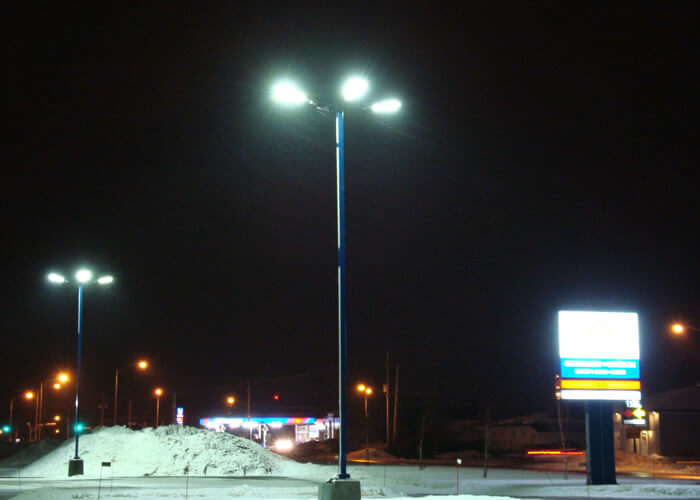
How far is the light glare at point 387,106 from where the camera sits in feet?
52.6

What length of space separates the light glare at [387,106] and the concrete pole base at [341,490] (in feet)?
23.7

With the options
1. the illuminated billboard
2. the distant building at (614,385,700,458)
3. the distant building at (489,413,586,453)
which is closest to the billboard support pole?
the illuminated billboard

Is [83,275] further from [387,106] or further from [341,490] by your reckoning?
[341,490]

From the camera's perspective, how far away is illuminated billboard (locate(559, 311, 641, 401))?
31375 millimetres

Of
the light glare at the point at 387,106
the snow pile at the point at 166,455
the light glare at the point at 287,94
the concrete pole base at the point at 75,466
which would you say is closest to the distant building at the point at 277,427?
the snow pile at the point at 166,455

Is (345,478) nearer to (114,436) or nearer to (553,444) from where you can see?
(114,436)

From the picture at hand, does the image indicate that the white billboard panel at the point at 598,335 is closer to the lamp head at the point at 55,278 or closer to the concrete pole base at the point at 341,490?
the concrete pole base at the point at 341,490

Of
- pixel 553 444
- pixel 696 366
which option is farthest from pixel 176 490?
pixel 696 366

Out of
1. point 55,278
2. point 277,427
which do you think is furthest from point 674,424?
point 277,427

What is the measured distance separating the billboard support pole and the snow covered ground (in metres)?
0.63

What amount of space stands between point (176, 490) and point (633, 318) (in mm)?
18449

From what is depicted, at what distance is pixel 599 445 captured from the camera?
31.8m

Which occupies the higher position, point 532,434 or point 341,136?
point 341,136

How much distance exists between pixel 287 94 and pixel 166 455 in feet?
97.9
